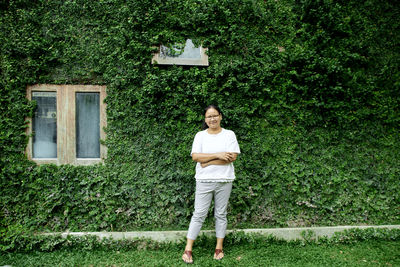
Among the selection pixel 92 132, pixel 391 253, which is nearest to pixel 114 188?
pixel 92 132

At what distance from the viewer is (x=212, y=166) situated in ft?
10.3

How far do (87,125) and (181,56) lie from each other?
79.7 inches

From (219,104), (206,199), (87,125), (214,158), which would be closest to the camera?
(214,158)

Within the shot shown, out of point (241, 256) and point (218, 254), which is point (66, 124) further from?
point (241, 256)

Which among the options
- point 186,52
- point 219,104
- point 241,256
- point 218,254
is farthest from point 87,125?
point 241,256

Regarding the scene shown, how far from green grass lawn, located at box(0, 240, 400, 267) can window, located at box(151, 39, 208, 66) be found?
2.91 meters

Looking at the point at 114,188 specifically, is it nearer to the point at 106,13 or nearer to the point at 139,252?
the point at 139,252

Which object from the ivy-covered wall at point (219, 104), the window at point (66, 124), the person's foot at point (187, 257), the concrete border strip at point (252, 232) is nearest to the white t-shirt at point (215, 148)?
the ivy-covered wall at point (219, 104)

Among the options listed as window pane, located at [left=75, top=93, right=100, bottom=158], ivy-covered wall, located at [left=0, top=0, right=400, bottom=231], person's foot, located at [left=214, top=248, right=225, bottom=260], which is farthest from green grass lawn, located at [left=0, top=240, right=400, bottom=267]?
window pane, located at [left=75, top=93, right=100, bottom=158]

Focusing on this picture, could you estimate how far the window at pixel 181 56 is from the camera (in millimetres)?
4031

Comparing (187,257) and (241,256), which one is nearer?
(187,257)

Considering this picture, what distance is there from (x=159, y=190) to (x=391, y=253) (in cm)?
360

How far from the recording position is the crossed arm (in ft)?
10.1

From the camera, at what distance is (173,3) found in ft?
13.3
